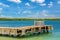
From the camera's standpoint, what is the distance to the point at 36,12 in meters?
3.17

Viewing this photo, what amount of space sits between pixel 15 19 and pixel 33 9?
0.36 metres

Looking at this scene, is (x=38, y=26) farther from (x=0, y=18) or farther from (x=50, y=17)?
(x=0, y=18)

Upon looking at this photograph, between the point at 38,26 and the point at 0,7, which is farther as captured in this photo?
the point at 38,26

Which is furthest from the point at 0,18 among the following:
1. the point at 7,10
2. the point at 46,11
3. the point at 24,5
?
the point at 46,11

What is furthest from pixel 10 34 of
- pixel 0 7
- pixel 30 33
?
pixel 0 7

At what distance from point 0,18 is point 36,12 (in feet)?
2.09

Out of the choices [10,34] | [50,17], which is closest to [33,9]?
[50,17]

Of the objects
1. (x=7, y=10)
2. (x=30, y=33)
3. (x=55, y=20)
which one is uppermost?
(x=7, y=10)

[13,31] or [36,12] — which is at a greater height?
[36,12]

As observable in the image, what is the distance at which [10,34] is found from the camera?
3.66 metres

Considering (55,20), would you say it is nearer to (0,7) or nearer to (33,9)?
(33,9)

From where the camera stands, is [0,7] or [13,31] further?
[13,31]

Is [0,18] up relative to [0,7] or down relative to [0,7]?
down

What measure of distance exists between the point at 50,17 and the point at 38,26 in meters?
0.63
